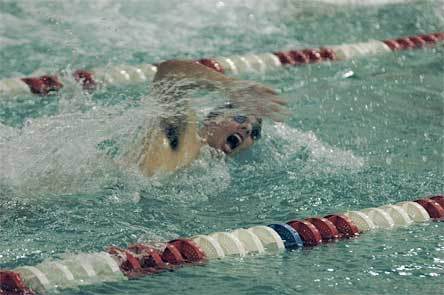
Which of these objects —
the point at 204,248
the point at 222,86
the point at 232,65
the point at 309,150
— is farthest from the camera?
the point at 232,65

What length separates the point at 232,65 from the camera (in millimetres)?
5340

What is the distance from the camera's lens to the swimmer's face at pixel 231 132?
3740 millimetres

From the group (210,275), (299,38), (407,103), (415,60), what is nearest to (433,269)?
(210,275)

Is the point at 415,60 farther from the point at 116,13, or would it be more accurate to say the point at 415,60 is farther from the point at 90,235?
the point at 90,235

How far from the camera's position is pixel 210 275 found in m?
2.76

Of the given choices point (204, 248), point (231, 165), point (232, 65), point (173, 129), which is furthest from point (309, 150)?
point (232, 65)

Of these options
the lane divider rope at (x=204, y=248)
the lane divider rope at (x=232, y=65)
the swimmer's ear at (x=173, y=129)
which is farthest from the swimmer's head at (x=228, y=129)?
the lane divider rope at (x=232, y=65)

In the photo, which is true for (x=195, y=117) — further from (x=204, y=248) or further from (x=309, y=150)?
(x=204, y=248)

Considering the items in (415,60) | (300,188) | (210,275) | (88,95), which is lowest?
(210,275)

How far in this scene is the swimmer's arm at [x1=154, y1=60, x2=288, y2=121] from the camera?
3.68 metres

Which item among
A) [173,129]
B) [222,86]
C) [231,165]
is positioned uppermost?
[222,86]

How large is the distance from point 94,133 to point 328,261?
3.64ft

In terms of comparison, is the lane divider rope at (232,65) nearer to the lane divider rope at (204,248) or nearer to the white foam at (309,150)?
the white foam at (309,150)

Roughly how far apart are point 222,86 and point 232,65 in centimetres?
164
